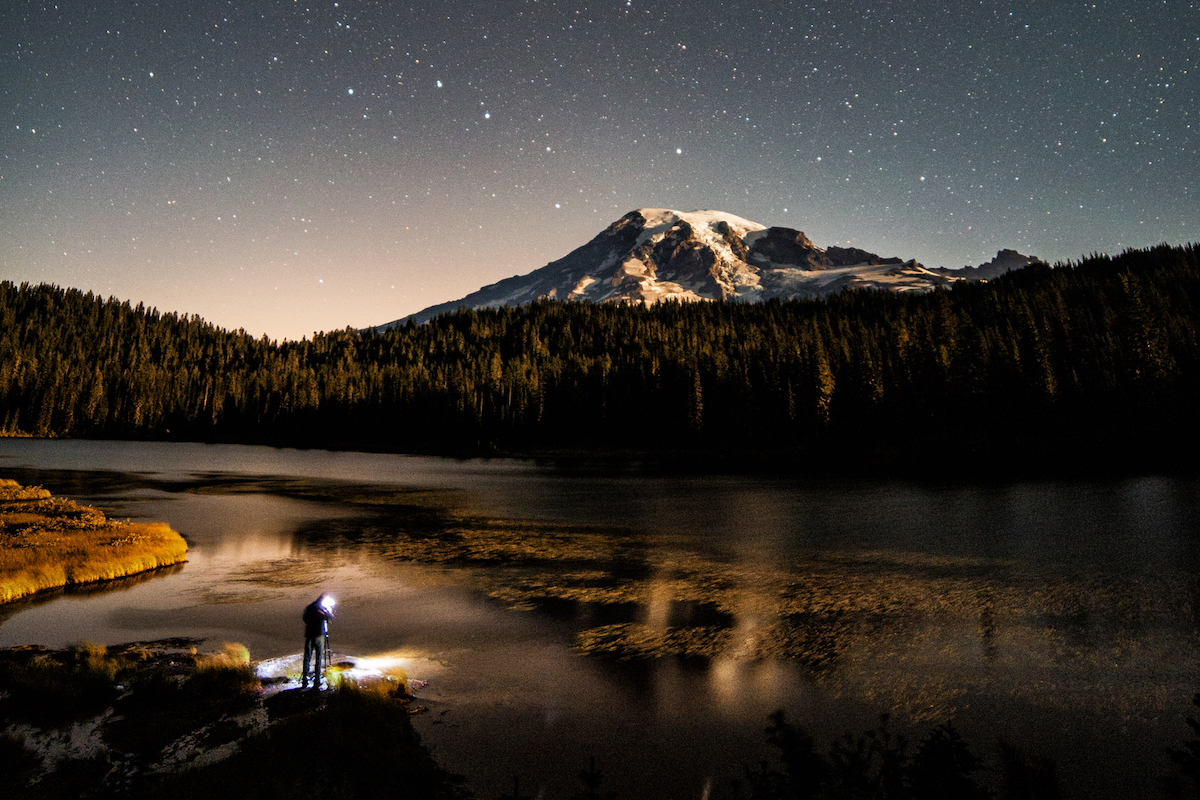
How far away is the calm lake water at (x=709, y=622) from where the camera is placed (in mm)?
12875

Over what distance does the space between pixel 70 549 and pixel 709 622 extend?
1185 inches

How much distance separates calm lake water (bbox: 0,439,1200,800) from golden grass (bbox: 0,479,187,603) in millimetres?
1574

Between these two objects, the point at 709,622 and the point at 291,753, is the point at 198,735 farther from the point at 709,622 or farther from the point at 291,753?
the point at 709,622

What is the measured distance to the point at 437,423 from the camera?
17550 centimetres

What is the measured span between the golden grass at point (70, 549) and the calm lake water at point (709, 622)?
5.17ft

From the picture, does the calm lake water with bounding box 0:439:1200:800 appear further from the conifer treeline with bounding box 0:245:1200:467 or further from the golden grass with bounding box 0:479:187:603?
the conifer treeline with bounding box 0:245:1200:467

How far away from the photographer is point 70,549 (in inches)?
1155

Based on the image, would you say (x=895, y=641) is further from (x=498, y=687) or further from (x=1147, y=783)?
(x=498, y=687)

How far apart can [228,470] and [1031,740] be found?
362ft

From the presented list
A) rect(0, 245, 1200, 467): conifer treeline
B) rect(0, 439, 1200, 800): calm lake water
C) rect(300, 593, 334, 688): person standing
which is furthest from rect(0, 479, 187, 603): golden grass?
rect(0, 245, 1200, 467): conifer treeline

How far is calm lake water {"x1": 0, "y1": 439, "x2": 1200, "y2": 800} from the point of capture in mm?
12875

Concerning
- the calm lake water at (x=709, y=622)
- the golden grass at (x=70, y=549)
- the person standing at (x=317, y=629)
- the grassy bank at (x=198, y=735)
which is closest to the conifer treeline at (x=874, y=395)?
the calm lake water at (x=709, y=622)

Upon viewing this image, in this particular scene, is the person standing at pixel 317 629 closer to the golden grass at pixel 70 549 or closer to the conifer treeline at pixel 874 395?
the golden grass at pixel 70 549

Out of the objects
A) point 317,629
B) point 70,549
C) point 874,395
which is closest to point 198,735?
point 317,629
